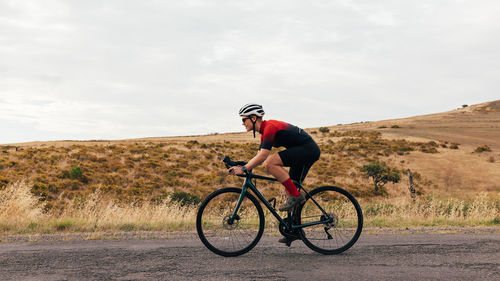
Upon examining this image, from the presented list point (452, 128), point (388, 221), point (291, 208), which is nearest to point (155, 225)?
point (291, 208)

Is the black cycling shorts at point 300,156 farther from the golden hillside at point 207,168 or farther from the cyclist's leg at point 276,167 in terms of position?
the golden hillside at point 207,168

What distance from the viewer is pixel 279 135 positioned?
5832 mm

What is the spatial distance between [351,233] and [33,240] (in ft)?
18.0

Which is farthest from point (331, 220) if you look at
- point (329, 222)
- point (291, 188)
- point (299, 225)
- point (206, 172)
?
point (206, 172)

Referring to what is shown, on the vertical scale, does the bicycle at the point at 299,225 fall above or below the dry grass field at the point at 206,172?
above

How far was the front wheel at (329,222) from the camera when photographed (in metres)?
6.13

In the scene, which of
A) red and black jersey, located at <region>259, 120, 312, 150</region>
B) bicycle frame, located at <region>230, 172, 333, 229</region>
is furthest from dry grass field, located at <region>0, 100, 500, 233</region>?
red and black jersey, located at <region>259, 120, 312, 150</region>

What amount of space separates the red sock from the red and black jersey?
1.64 ft

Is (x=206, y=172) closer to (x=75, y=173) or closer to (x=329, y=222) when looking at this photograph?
(x=75, y=173)

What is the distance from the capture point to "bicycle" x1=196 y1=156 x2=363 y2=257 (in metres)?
5.99

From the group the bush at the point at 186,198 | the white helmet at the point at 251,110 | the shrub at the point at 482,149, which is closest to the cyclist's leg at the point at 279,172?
the white helmet at the point at 251,110

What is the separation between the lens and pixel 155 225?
9.06 m

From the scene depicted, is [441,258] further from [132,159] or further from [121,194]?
[132,159]

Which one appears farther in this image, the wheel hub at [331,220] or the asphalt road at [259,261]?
the wheel hub at [331,220]
